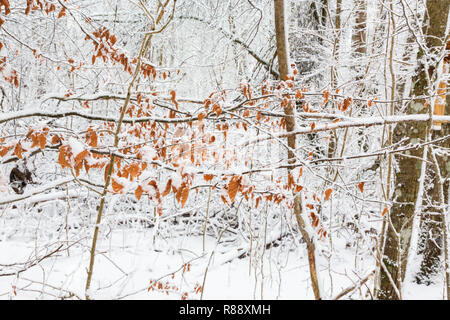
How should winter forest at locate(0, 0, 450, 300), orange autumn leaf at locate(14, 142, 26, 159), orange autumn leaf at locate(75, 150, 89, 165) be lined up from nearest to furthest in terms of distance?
orange autumn leaf at locate(75, 150, 89, 165) < orange autumn leaf at locate(14, 142, 26, 159) < winter forest at locate(0, 0, 450, 300)

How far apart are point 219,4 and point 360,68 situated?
2808 millimetres

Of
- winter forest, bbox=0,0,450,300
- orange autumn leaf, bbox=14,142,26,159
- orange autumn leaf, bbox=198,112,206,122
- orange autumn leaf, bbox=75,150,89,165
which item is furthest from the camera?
orange autumn leaf, bbox=198,112,206,122

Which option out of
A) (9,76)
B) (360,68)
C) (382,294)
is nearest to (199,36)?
(360,68)

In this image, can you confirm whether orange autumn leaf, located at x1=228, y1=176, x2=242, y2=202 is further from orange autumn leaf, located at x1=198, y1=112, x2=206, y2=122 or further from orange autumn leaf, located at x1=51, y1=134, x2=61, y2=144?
orange autumn leaf, located at x1=51, y1=134, x2=61, y2=144

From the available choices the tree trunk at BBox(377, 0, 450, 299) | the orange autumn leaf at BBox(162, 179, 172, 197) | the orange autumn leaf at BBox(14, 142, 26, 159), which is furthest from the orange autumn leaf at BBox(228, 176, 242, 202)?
the tree trunk at BBox(377, 0, 450, 299)

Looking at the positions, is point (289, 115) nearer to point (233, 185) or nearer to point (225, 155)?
point (225, 155)

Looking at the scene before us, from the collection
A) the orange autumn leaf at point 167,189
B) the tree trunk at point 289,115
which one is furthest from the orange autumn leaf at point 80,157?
the tree trunk at point 289,115

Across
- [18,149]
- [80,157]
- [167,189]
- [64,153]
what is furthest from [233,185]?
[18,149]

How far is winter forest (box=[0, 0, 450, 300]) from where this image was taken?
2.37m

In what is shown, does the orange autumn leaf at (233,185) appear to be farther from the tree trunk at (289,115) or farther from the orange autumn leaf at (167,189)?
the tree trunk at (289,115)

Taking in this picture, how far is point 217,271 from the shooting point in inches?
186

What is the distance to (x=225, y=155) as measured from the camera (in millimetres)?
3100

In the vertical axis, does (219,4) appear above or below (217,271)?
above
